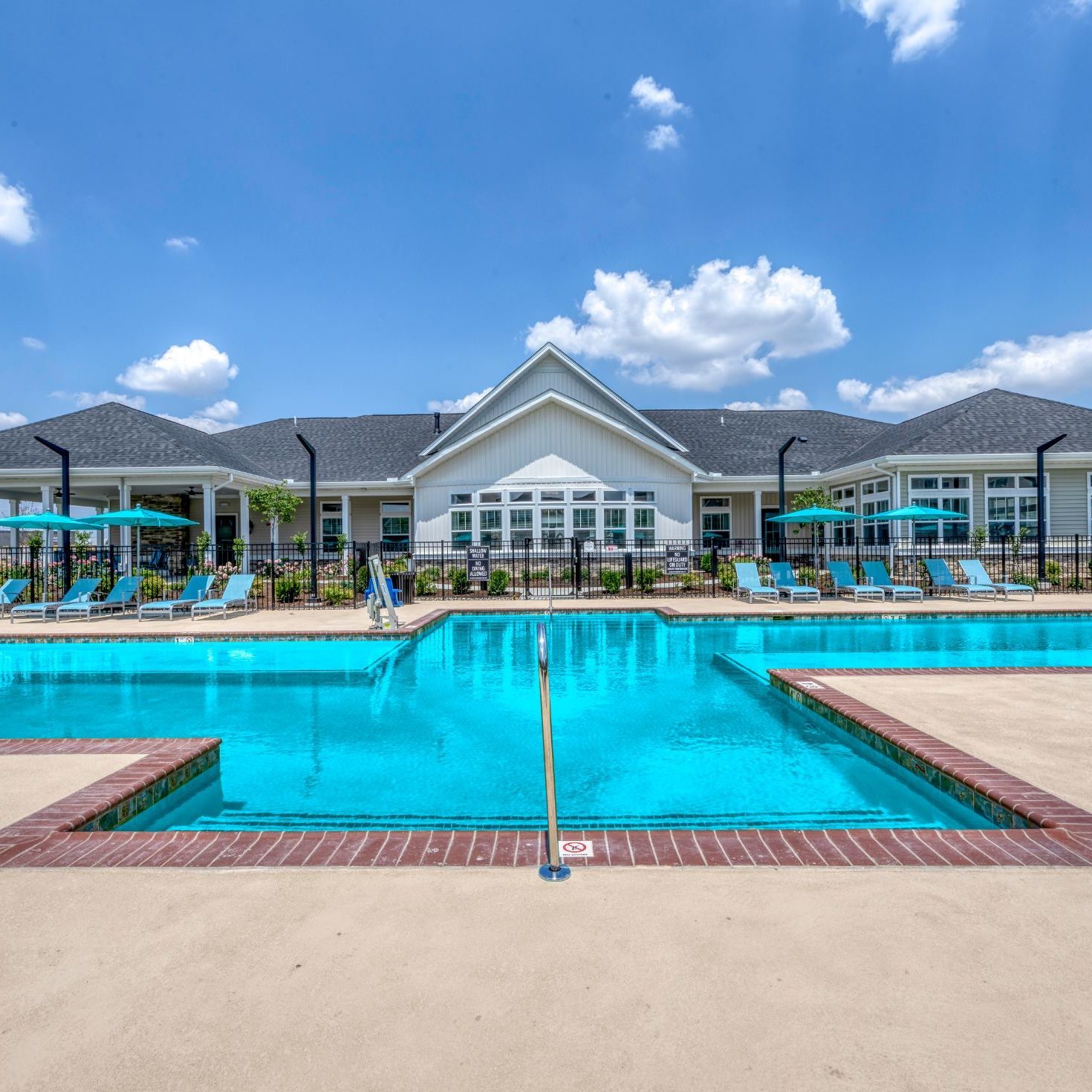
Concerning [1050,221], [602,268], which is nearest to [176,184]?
[602,268]

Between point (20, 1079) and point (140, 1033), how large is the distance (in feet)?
1.03

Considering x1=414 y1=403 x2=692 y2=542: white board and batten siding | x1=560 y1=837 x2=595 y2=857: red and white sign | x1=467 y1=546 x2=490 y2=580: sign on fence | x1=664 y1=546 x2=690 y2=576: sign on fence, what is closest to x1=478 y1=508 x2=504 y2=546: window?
x1=414 y1=403 x2=692 y2=542: white board and batten siding

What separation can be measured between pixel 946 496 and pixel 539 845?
24.0 meters

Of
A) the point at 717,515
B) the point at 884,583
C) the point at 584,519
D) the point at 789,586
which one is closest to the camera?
the point at 789,586

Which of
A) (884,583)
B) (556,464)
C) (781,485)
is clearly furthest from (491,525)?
(884,583)

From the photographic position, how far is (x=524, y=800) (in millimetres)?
5473

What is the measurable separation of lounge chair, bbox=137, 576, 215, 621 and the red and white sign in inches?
602

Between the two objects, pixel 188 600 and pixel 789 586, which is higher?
pixel 789 586

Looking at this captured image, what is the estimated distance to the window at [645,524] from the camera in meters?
24.4

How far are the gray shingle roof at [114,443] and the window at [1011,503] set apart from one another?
2464cm

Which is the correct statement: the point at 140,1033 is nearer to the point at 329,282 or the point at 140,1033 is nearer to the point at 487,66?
the point at 487,66

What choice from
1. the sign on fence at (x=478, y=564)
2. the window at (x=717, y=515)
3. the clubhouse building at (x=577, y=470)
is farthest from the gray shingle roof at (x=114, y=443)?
the window at (x=717, y=515)

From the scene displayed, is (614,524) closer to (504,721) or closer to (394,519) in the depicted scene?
(394,519)

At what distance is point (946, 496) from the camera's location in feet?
77.4
